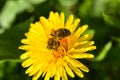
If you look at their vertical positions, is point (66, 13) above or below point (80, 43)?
above

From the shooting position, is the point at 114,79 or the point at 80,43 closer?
the point at 80,43

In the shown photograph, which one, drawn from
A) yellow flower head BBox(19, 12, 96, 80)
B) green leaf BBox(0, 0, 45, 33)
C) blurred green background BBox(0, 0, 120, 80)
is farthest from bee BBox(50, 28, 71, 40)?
green leaf BBox(0, 0, 45, 33)

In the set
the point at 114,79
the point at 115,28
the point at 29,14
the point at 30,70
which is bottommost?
the point at 114,79

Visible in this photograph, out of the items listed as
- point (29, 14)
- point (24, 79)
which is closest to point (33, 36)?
point (24, 79)

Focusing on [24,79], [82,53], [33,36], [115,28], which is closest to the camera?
[82,53]

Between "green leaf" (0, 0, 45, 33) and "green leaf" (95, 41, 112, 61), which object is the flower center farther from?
"green leaf" (0, 0, 45, 33)

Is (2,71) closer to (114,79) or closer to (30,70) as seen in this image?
(30,70)

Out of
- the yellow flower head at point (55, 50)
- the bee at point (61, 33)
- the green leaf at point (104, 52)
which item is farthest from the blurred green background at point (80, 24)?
the bee at point (61, 33)
